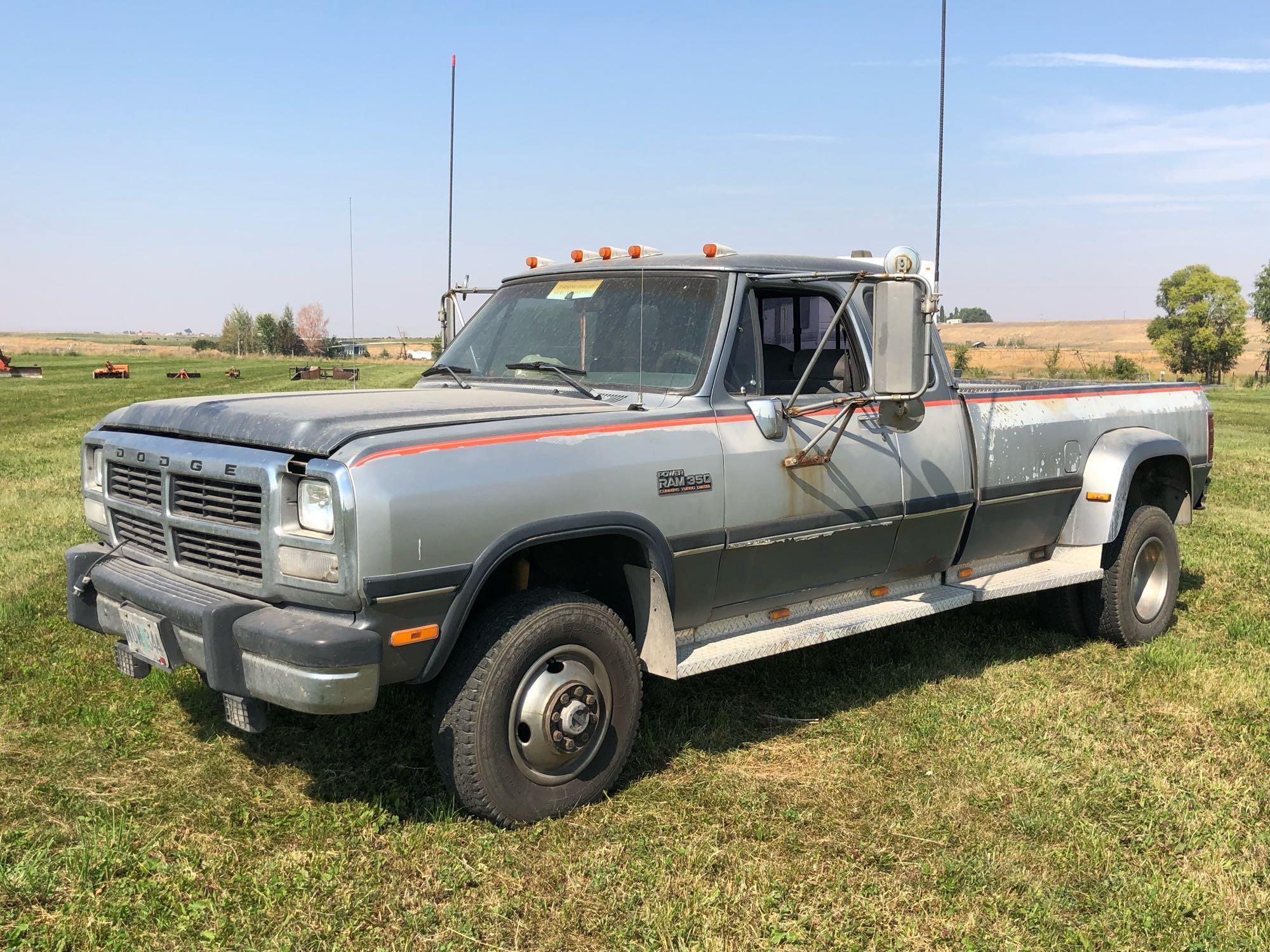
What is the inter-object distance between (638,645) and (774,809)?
2.69 ft

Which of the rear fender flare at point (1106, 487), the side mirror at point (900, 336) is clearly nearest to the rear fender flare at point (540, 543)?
the side mirror at point (900, 336)

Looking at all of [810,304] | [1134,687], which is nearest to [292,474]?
[810,304]

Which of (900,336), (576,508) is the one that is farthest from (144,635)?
(900,336)

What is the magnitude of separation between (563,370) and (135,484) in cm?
183

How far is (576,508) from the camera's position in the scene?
396 centimetres

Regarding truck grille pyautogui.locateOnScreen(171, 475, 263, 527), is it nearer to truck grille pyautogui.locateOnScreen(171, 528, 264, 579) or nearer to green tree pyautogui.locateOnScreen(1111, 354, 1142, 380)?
truck grille pyautogui.locateOnScreen(171, 528, 264, 579)

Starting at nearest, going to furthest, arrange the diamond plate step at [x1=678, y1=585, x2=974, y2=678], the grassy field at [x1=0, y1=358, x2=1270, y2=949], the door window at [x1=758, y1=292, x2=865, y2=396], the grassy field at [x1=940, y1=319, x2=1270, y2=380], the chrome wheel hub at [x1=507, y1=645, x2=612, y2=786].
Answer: the grassy field at [x1=0, y1=358, x2=1270, y2=949], the chrome wheel hub at [x1=507, y1=645, x2=612, y2=786], the diamond plate step at [x1=678, y1=585, x2=974, y2=678], the door window at [x1=758, y1=292, x2=865, y2=396], the grassy field at [x1=940, y1=319, x2=1270, y2=380]

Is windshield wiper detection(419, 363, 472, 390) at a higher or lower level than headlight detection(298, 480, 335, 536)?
higher

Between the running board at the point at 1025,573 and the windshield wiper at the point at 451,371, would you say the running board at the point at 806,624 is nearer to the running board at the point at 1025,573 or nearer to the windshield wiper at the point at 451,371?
the running board at the point at 1025,573

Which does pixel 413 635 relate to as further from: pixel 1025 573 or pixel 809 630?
pixel 1025 573

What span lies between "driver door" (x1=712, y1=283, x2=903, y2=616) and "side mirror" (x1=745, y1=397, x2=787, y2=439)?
29mm

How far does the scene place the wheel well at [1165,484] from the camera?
6730mm

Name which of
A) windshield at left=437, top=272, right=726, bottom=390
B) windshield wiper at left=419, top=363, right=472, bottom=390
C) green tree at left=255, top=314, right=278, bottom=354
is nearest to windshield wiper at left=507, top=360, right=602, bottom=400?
windshield at left=437, top=272, right=726, bottom=390

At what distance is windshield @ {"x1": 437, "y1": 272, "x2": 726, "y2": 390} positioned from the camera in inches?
186
